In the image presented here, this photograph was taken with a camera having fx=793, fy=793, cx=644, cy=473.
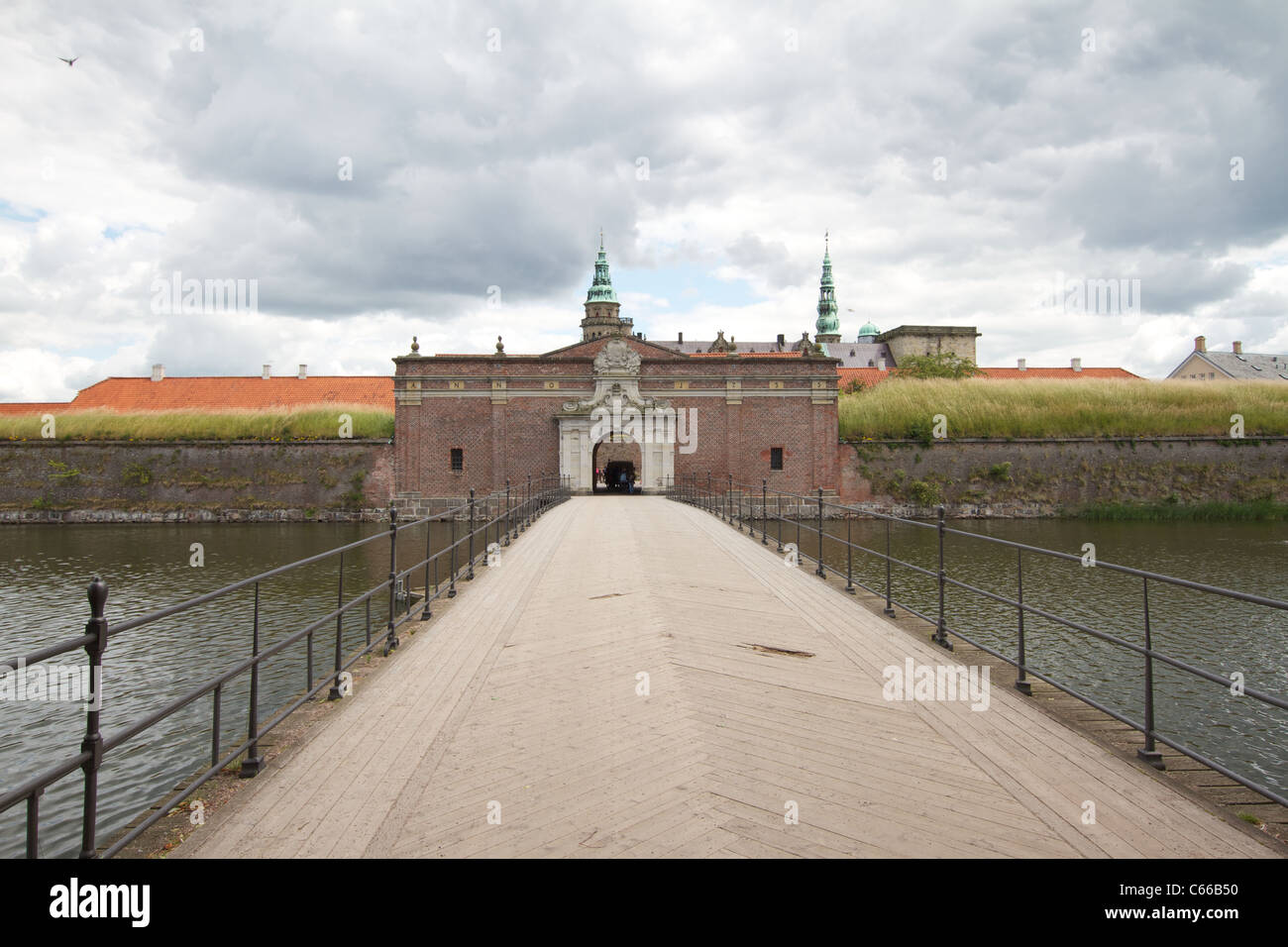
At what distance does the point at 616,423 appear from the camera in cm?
3278

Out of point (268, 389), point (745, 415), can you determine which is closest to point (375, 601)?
point (745, 415)

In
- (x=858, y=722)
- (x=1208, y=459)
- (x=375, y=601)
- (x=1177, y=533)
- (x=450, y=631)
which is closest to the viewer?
(x=858, y=722)

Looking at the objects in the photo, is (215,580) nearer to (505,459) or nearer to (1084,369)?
(505,459)

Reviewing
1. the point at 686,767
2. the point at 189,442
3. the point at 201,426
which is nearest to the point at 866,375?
the point at 201,426

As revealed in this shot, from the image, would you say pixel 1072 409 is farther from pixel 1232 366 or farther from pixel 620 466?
pixel 1232 366

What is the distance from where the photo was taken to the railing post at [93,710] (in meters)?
3.08

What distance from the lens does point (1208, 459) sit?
32062 millimetres

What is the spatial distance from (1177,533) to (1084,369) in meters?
45.4

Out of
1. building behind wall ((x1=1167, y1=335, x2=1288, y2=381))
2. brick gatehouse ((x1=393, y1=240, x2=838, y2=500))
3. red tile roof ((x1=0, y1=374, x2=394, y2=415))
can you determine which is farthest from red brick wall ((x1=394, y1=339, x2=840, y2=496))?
building behind wall ((x1=1167, y1=335, x2=1288, y2=381))

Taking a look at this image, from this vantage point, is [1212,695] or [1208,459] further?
[1208,459]

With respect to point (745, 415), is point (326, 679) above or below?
below

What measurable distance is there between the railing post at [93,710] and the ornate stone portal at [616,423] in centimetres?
2906

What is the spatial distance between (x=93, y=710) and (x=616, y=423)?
97.8 ft
